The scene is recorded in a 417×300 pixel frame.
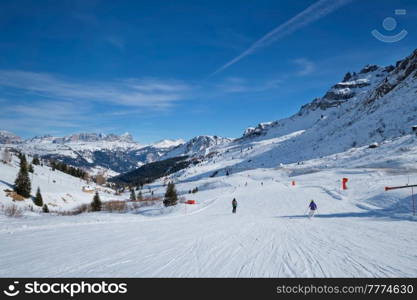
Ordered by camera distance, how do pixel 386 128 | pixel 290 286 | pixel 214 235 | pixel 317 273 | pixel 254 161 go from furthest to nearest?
1. pixel 254 161
2. pixel 386 128
3. pixel 214 235
4. pixel 317 273
5. pixel 290 286

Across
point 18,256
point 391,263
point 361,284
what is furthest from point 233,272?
point 18,256

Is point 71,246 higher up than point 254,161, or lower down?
lower down

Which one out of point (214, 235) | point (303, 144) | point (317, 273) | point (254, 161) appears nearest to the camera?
point (317, 273)

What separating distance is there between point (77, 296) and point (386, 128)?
4765 inches

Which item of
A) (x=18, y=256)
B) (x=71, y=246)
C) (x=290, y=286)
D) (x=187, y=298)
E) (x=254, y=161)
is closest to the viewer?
(x=187, y=298)

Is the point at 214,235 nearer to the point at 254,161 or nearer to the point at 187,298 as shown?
the point at 187,298

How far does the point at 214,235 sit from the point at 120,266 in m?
6.29

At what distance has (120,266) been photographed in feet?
23.3

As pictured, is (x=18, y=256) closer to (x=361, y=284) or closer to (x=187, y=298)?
(x=187, y=298)

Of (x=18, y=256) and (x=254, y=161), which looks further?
(x=254, y=161)

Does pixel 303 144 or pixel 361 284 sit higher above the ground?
pixel 303 144

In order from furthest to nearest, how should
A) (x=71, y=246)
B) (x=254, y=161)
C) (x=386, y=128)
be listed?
(x=254, y=161)
(x=386, y=128)
(x=71, y=246)

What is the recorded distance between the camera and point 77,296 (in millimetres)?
5449

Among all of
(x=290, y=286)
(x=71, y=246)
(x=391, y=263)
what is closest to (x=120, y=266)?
(x=71, y=246)
